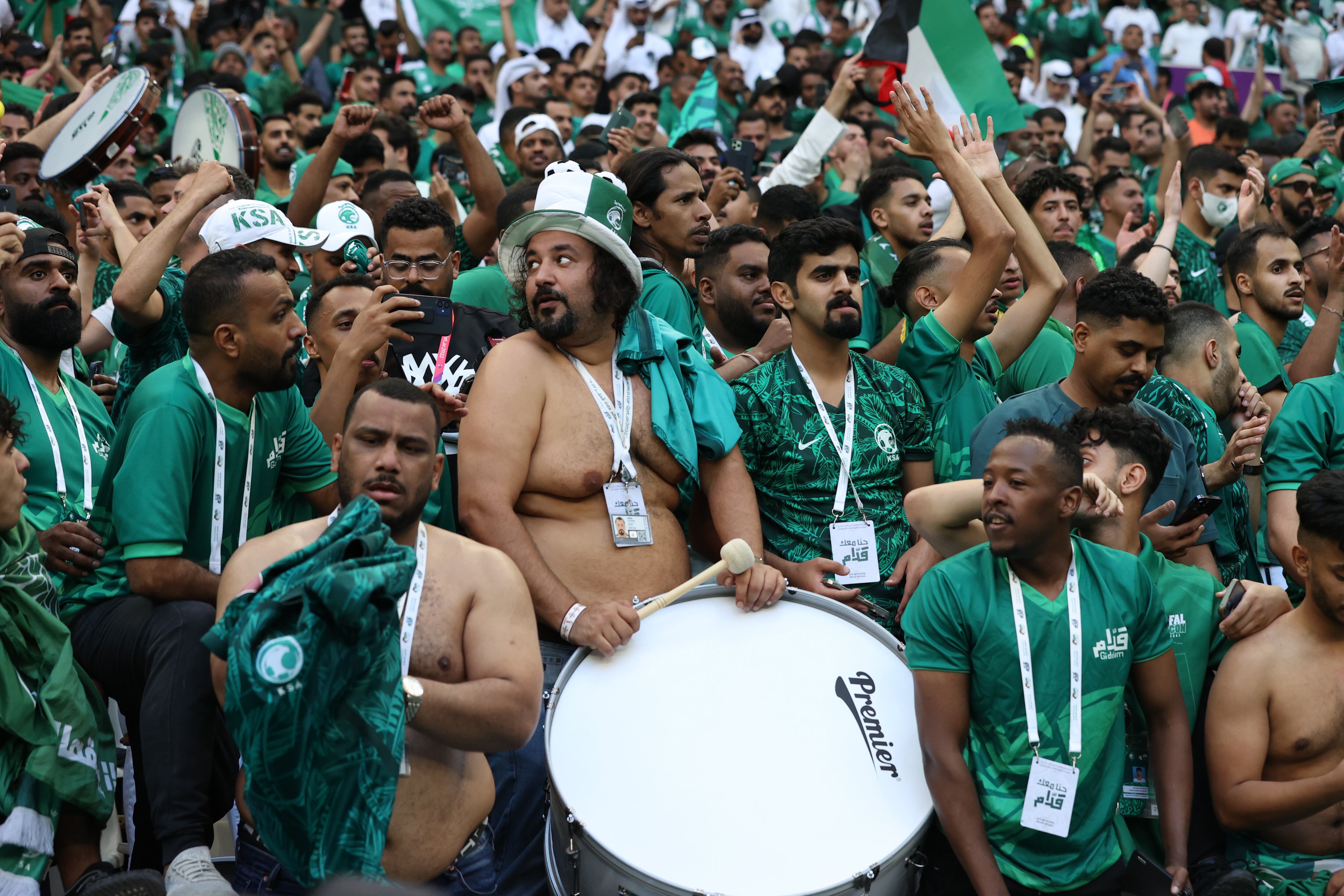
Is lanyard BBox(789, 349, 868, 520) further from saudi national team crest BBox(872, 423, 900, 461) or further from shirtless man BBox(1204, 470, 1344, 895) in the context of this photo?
shirtless man BBox(1204, 470, 1344, 895)

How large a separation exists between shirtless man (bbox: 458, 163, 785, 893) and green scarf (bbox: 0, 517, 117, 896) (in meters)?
1.23

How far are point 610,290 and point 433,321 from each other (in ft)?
2.83

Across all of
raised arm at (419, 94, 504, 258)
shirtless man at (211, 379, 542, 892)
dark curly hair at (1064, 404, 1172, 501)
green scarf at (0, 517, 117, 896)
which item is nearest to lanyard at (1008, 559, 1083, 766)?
dark curly hair at (1064, 404, 1172, 501)

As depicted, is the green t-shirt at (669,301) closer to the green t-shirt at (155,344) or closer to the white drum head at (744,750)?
the white drum head at (744,750)

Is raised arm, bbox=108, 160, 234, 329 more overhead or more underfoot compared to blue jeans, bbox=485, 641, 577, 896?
more overhead

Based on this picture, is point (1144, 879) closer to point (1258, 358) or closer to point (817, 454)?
point (817, 454)

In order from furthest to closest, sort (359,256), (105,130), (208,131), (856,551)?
(208,131) < (105,130) < (359,256) < (856,551)

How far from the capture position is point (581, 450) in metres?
4.61

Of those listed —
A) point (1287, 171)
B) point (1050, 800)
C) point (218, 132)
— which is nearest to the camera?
point (1050, 800)

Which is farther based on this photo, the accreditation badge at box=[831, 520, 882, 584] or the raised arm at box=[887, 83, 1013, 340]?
the raised arm at box=[887, 83, 1013, 340]

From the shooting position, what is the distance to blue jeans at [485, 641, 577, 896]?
4188mm

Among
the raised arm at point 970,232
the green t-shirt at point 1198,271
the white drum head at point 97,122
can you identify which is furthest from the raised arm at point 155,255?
the green t-shirt at point 1198,271

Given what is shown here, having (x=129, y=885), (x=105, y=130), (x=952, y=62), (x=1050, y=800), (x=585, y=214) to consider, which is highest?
(x=585, y=214)

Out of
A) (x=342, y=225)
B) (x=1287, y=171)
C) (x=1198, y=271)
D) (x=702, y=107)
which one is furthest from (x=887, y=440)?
(x=702, y=107)
